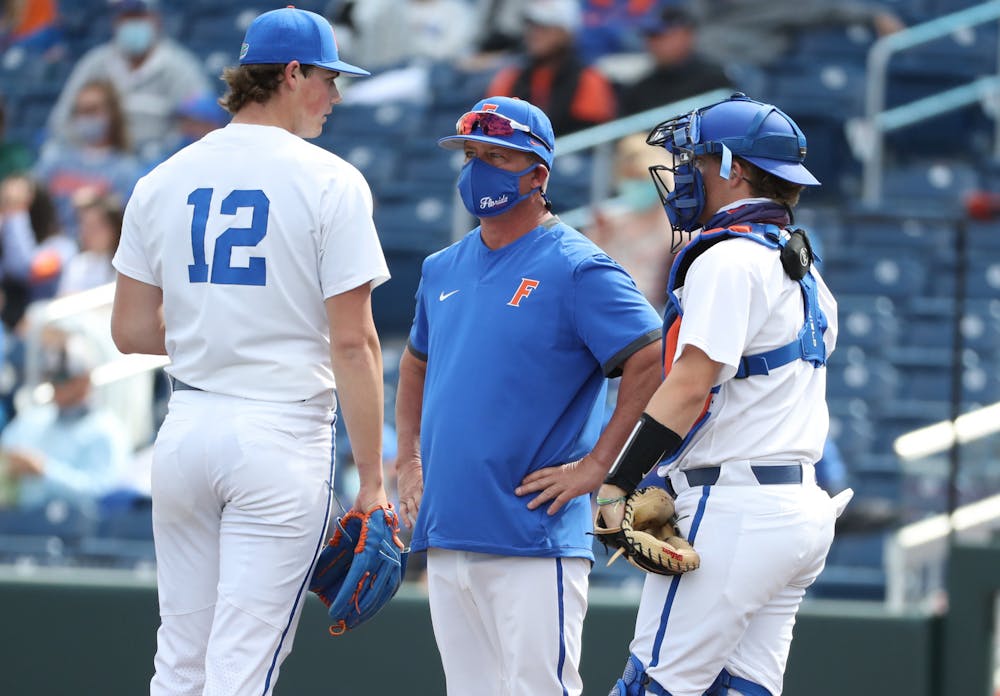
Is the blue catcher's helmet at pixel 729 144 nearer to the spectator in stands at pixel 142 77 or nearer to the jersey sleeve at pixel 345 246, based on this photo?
the jersey sleeve at pixel 345 246

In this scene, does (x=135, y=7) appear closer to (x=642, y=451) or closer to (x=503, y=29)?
(x=503, y=29)

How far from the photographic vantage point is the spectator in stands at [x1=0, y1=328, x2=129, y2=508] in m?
6.99

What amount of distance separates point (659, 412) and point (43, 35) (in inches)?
439

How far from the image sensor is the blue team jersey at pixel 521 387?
367 centimetres

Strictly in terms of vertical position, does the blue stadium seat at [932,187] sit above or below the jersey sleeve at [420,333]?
above

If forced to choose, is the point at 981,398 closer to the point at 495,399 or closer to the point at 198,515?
the point at 495,399

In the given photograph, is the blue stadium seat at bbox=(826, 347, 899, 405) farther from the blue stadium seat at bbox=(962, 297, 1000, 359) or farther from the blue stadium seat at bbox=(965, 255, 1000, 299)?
the blue stadium seat at bbox=(965, 255, 1000, 299)

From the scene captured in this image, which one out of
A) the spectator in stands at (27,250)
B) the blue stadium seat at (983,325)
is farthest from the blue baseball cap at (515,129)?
the spectator in stands at (27,250)

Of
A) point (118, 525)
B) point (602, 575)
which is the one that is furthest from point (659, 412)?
point (118, 525)

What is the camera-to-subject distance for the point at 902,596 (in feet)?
19.1

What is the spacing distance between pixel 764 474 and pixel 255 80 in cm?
150

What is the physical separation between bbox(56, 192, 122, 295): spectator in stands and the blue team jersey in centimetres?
521

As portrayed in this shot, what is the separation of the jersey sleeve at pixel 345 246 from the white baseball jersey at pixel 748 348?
0.71 m

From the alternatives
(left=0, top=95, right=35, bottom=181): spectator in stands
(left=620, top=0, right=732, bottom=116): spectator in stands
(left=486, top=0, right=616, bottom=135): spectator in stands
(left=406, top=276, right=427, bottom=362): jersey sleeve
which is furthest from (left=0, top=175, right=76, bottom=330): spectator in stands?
(left=406, top=276, right=427, bottom=362): jersey sleeve
